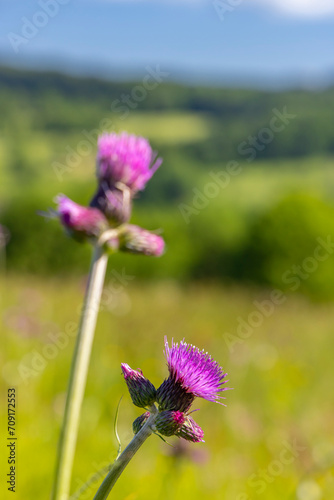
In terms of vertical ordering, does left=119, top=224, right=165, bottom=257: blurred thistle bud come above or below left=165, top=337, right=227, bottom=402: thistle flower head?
above

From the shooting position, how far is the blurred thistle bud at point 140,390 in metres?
0.97

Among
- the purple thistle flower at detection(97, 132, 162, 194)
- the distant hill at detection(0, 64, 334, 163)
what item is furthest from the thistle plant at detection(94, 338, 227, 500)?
the distant hill at detection(0, 64, 334, 163)

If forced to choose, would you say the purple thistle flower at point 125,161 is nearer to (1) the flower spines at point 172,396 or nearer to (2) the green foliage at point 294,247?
(1) the flower spines at point 172,396

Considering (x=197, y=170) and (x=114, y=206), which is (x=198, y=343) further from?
(x=197, y=170)

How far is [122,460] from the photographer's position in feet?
2.66

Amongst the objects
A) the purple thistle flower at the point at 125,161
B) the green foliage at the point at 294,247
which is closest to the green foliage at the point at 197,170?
the green foliage at the point at 294,247

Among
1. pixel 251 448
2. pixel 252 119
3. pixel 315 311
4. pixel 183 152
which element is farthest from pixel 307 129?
pixel 251 448

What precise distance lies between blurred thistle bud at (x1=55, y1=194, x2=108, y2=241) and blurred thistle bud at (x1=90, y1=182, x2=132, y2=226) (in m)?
0.02

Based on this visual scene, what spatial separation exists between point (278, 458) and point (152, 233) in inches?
119

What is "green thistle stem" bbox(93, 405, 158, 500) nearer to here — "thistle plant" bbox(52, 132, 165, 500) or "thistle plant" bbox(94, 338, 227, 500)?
"thistle plant" bbox(94, 338, 227, 500)

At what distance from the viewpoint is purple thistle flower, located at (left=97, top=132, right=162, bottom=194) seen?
1554 millimetres

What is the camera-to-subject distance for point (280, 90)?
5443 inches

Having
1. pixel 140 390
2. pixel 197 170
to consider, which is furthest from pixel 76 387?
pixel 197 170

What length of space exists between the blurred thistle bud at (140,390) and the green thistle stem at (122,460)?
64 mm
